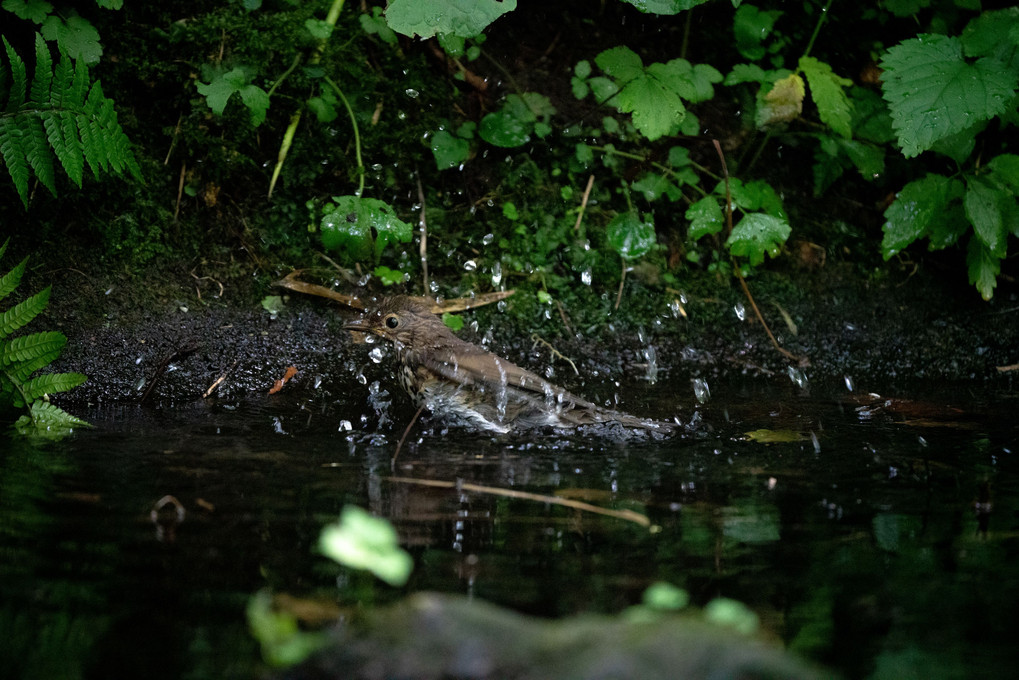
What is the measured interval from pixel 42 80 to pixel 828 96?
467cm

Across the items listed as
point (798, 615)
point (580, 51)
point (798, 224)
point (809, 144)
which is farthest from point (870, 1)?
point (798, 615)

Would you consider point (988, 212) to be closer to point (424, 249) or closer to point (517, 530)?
point (424, 249)

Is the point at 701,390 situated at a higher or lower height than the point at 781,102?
lower

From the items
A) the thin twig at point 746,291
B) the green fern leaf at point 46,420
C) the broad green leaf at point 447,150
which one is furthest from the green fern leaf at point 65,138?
the thin twig at point 746,291

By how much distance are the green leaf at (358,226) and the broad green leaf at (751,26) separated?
9.67 ft

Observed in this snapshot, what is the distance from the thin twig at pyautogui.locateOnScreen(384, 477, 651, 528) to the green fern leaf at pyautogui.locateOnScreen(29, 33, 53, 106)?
2.79 meters

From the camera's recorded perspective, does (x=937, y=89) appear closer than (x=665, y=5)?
No

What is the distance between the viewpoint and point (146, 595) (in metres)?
2.24

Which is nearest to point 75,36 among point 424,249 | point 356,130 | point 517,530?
point 356,130

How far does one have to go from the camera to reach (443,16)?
15.4ft

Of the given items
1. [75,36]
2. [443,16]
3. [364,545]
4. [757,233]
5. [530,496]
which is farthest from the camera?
[757,233]

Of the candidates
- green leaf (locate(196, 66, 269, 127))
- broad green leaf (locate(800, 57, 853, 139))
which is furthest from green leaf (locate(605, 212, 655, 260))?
green leaf (locate(196, 66, 269, 127))

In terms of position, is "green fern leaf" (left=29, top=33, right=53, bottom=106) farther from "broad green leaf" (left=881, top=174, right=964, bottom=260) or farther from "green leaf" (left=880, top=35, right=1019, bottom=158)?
"broad green leaf" (left=881, top=174, right=964, bottom=260)

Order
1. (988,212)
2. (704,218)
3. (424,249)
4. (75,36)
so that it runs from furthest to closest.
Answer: (424,249)
(704,218)
(988,212)
(75,36)
